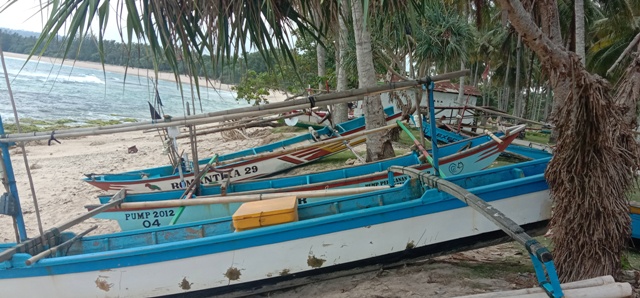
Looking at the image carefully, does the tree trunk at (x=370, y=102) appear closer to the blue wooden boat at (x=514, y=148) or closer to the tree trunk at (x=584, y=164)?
the blue wooden boat at (x=514, y=148)

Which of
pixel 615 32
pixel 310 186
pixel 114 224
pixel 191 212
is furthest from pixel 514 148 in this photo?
pixel 615 32

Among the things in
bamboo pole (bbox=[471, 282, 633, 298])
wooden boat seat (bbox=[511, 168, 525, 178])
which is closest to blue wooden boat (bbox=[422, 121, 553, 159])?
wooden boat seat (bbox=[511, 168, 525, 178])

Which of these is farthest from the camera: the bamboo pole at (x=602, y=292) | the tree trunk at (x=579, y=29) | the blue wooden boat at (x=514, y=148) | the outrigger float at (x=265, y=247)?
the tree trunk at (x=579, y=29)

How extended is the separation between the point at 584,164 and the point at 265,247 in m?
2.76

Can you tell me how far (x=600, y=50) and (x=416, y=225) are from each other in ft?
61.4

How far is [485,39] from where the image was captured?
28.5m

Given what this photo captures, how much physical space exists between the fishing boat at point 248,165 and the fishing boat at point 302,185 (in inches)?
42.3

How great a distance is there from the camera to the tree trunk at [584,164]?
2904 millimetres

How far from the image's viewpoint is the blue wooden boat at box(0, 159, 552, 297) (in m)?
3.86

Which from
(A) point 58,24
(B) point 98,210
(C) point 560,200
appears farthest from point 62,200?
(C) point 560,200

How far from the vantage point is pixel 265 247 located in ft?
13.0

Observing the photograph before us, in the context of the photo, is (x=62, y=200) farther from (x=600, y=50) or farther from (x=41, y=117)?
(x=41, y=117)

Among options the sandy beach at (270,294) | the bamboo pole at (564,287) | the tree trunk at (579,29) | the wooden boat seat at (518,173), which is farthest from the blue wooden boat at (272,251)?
the tree trunk at (579,29)

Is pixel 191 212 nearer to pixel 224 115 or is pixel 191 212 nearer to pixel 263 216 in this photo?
pixel 263 216
